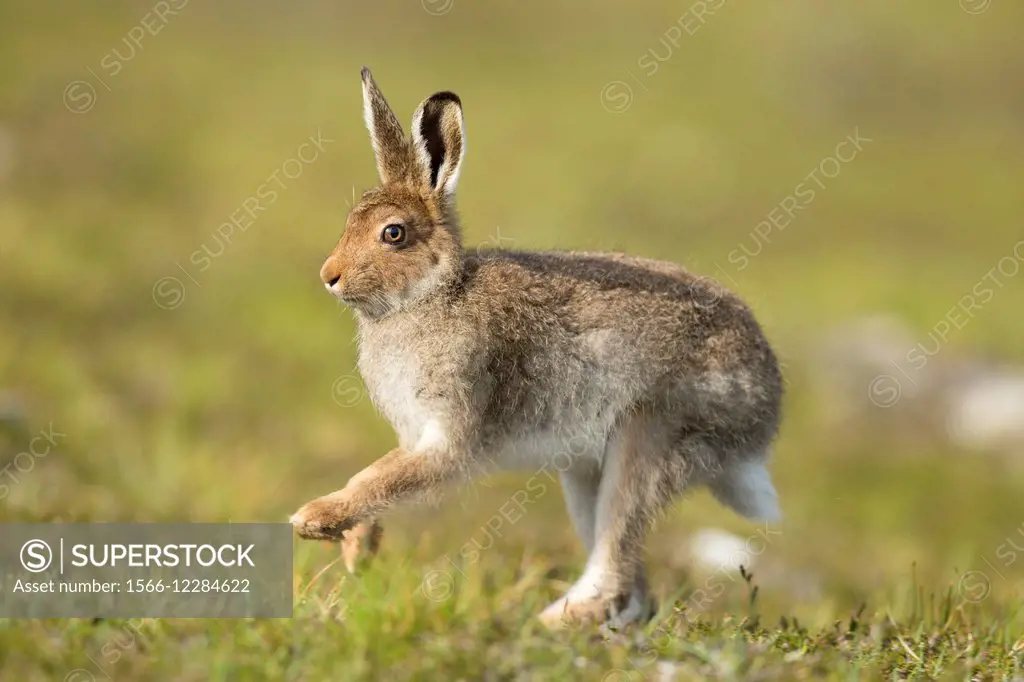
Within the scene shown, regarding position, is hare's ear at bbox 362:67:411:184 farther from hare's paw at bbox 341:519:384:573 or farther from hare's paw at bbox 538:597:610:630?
hare's paw at bbox 538:597:610:630

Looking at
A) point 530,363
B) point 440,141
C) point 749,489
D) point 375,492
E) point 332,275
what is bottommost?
point 375,492

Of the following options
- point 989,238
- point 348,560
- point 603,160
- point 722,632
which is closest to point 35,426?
point 348,560

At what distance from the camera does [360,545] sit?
6578 mm

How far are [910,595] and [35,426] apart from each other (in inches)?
277

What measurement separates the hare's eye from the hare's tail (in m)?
2.25

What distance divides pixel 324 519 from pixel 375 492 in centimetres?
29

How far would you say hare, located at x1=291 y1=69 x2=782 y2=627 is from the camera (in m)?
6.36

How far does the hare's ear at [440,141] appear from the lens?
252 inches

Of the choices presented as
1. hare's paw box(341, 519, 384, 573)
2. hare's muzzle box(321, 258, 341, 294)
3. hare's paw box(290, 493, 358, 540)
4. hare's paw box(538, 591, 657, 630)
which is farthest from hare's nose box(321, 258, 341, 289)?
hare's paw box(538, 591, 657, 630)

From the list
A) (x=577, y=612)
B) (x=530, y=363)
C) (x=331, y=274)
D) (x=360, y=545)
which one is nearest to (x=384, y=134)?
(x=331, y=274)

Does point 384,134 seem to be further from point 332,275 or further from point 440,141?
point 332,275

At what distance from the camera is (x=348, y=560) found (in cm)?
653

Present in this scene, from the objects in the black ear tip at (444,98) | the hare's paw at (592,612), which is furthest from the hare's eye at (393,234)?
the hare's paw at (592,612)

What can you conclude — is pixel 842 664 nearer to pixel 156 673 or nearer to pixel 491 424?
pixel 491 424
